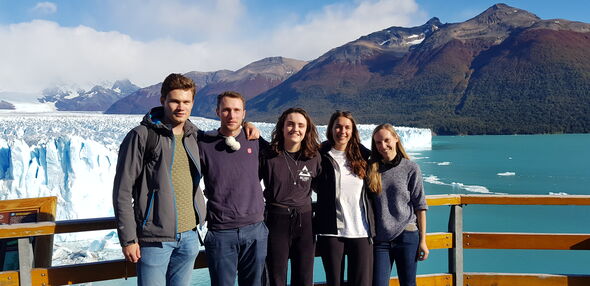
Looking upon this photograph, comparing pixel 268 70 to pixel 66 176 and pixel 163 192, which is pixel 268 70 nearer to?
pixel 66 176

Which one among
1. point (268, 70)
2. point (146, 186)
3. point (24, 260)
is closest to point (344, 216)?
point (146, 186)

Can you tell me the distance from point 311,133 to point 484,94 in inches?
3569

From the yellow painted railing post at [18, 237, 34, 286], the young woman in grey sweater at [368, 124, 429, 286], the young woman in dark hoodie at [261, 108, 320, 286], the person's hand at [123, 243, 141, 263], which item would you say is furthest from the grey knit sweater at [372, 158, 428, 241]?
the yellow painted railing post at [18, 237, 34, 286]

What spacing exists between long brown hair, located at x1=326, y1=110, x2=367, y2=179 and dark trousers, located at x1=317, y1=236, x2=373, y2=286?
0.31 meters

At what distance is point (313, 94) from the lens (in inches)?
4311

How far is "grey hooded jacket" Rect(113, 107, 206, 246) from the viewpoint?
159 centimetres

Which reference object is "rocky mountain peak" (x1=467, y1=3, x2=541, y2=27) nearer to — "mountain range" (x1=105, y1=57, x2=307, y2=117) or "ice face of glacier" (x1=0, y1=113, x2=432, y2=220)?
"mountain range" (x1=105, y1=57, x2=307, y2=117)

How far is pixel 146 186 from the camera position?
5.49 feet

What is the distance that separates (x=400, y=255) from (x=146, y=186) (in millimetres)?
1184

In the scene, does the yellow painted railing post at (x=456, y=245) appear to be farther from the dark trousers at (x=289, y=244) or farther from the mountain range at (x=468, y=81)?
the mountain range at (x=468, y=81)

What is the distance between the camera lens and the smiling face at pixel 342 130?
2021mm

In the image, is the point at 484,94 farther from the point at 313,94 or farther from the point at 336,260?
the point at 336,260

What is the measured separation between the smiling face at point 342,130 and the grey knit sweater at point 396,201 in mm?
224

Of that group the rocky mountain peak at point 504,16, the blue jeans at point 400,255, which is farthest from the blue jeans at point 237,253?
the rocky mountain peak at point 504,16
